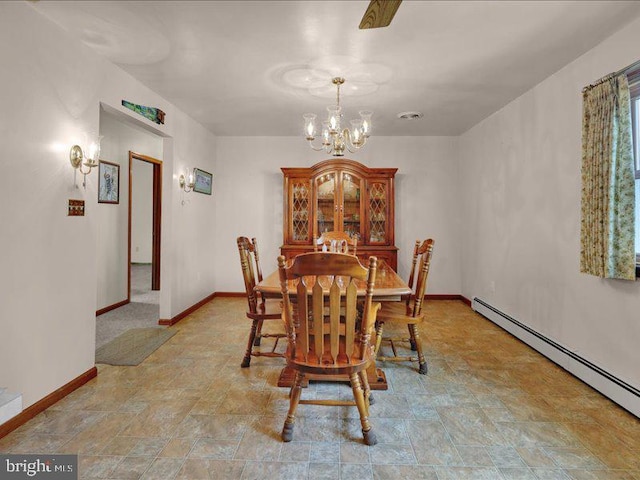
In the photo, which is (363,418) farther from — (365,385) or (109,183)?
(109,183)

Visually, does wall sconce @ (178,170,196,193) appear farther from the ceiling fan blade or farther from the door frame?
the ceiling fan blade

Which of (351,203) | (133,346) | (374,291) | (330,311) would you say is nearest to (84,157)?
(133,346)

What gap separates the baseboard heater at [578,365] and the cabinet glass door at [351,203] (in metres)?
2.00

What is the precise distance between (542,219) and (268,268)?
3.50 meters

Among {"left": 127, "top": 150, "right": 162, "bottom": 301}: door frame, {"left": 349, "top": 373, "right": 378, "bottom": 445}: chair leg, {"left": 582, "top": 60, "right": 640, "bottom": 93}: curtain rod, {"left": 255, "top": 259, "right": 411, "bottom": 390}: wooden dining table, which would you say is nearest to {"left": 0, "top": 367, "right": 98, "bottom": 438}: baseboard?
{"left": 255, "top": 259, "right": 411, "bottom": 390}: wooden dining table

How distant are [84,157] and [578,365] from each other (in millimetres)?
3819

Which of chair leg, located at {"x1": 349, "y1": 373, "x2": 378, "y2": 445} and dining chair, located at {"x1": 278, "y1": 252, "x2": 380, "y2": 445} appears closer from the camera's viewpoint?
dining chair, located at {"x1": 278, "y1": 252, "x2": 380, "y2": 445}

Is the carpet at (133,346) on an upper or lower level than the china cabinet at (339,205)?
lower

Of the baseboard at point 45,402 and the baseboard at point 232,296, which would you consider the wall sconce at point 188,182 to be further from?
the baseboard at point 45,402

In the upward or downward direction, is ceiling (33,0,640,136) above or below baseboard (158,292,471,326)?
above

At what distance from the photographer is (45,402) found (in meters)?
2.13

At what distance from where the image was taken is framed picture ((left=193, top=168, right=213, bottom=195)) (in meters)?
4.42

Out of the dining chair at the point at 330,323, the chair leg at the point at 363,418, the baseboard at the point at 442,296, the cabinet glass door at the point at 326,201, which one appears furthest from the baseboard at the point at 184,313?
the baseboard at the point at 442,296

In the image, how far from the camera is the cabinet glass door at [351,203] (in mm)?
4750
